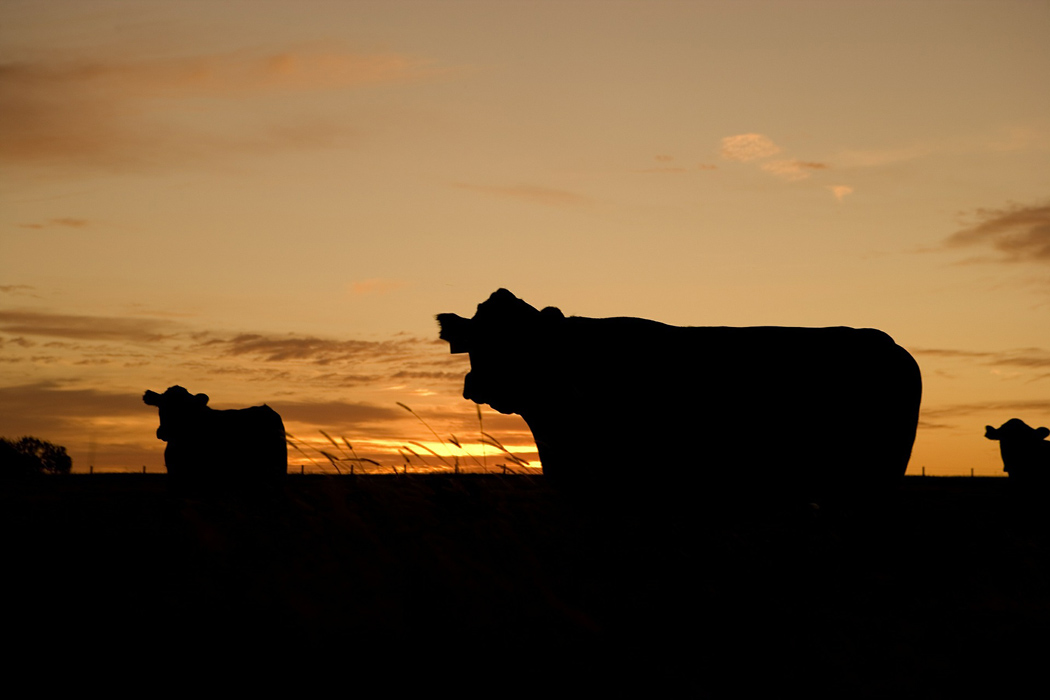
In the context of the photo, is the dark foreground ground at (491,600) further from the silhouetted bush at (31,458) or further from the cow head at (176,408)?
the silhouetted bush at (31,458)

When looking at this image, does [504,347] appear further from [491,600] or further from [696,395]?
[491,600]

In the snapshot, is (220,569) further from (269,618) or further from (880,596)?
(880,596)

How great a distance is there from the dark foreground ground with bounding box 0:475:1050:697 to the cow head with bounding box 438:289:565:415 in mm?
1516

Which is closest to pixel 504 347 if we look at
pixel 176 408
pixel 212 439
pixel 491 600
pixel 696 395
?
pixel 696 395

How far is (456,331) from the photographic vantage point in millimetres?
8852

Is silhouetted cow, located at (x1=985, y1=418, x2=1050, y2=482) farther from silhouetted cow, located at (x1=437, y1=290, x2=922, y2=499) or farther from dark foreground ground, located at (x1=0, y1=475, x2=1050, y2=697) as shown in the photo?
dark foreground ground, located at (x1=0, y1=475, x2=1050, y2=697)

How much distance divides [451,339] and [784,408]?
3160mm

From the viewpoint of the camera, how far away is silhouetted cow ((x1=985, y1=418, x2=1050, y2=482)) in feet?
57.7

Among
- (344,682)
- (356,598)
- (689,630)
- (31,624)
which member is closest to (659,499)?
(689,630)

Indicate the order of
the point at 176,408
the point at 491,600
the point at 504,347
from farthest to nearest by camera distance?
1. the point at 176,408
2. the point at 504,347
3. the point at 491,600

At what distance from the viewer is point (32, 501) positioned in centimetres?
686

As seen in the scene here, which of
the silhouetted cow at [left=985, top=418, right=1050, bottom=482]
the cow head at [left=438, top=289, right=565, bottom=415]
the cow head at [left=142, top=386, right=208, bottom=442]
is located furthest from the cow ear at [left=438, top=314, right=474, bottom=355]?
the silhouetted cow at [left=985, top=418, right=1050, bottom=482]

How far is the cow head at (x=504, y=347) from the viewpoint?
28.6 feet

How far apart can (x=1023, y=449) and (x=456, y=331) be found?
45.5ft
